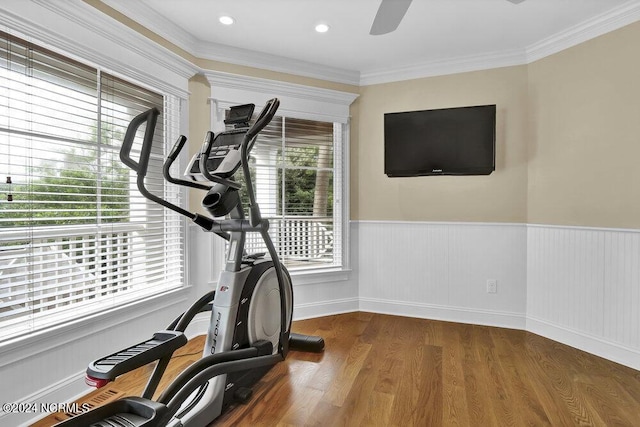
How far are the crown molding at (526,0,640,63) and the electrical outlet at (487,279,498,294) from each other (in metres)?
2.08

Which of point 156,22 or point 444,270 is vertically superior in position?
point 156,22

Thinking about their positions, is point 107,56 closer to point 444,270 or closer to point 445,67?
point 445,67

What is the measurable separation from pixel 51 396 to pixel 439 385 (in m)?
2.28

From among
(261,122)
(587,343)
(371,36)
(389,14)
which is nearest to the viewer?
(389,14)

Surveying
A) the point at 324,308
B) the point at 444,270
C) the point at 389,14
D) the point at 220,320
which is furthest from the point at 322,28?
the point at 324,308

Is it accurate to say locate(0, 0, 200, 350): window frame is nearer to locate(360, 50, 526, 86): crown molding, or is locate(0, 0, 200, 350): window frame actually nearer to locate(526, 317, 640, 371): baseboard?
locate(360, 50, 526, 86): crown molding

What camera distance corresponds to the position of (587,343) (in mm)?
2791

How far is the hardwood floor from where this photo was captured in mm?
1913

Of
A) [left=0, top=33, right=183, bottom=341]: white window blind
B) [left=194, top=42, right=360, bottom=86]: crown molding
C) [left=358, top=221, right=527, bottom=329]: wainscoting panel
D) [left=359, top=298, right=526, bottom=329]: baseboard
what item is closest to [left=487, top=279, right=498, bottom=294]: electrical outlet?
[left=358, top=221, right=527, bottom=329]: wainscoting panel

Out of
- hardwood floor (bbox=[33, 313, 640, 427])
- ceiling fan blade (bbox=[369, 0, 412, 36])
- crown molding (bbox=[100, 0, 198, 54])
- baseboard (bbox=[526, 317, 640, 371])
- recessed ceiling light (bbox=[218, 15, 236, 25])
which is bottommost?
hardwood floor (bbox=[33, 313, 640, 427])

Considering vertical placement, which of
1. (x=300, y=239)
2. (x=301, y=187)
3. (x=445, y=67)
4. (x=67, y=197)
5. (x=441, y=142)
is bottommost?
(x=300, y=239)

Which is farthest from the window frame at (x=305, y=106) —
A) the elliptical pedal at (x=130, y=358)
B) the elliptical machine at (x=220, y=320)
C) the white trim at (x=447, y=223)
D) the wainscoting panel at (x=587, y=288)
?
→ the wainscoting panel at (x=587, y=288)

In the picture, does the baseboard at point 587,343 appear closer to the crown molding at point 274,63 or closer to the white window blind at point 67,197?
the crown molding at point 274,63

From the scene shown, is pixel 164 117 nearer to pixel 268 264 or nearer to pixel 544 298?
pixel 268 264
